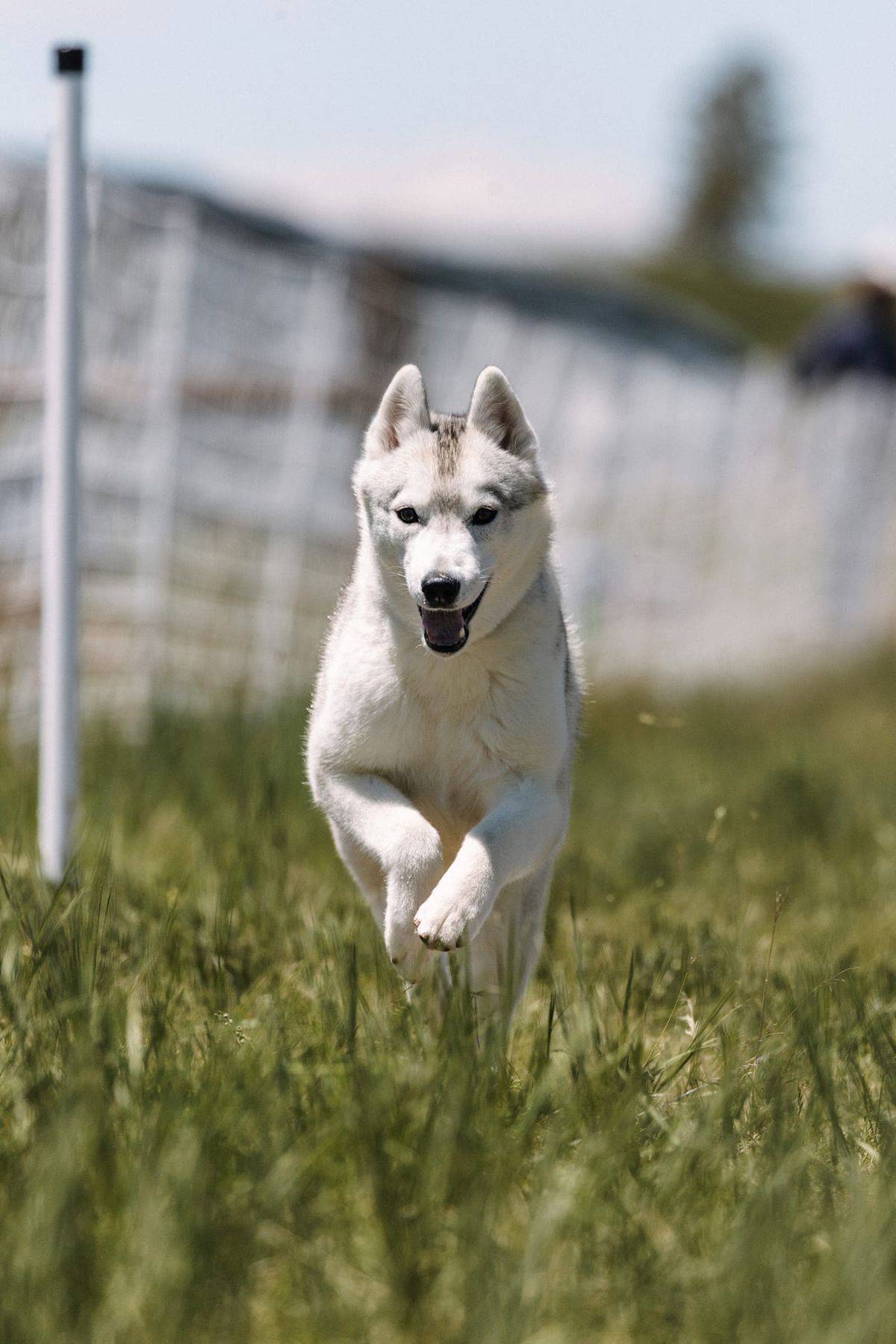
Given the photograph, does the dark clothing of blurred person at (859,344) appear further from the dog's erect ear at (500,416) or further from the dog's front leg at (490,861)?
the dog's front leg at (490,861)

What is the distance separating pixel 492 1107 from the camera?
2.40m

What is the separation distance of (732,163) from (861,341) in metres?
72.8

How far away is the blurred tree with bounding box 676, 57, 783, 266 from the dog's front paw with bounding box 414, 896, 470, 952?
8049 cm

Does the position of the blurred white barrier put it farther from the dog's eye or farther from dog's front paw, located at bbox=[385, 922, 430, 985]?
dog's front paw, located at bbox=[385, 922, 430, 985]

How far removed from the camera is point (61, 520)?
3732mm

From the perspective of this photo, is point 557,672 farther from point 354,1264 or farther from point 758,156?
point 758,156

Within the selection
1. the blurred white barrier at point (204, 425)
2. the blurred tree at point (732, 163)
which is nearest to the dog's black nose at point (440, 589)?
the blurred white barrier at point (204, 425)

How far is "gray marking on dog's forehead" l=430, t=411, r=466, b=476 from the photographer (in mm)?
3053

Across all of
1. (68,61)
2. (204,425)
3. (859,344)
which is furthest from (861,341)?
(68,61)

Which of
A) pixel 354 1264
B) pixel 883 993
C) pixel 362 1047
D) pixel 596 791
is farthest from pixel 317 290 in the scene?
pixel 354 1264

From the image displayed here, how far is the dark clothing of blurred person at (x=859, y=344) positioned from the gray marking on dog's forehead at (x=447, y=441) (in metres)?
10.7

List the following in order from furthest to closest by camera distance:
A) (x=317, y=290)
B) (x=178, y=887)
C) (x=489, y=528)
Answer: (x=317, y=290)
(x=178, y=887)
(x=489, y=528)

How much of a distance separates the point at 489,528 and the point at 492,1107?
113cm

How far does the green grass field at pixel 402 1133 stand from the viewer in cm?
199
